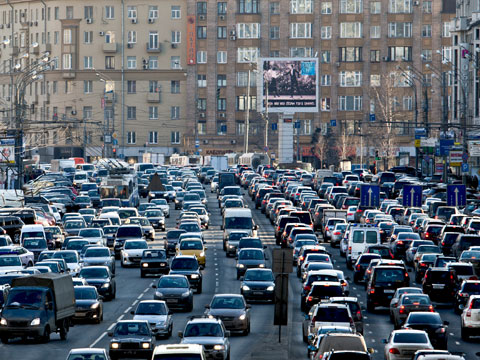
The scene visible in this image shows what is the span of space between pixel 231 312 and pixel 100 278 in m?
9.67

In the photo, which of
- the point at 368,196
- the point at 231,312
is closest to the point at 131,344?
the point at 231,312

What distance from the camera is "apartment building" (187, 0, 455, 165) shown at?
158375mm

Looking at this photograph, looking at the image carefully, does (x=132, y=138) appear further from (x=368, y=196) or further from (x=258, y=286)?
(x=258, y=286)

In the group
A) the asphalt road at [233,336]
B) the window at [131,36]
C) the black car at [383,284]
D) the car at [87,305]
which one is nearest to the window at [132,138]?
the window at [131,36]

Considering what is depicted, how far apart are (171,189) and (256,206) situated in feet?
30.3

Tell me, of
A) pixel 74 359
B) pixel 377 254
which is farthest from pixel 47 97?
pixel 74 359

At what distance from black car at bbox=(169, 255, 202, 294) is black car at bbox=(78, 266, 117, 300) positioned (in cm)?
325

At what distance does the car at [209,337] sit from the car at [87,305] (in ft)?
26.2

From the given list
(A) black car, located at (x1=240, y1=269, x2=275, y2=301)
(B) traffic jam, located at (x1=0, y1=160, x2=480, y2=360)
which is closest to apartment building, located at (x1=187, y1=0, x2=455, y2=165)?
(B) traffic jam, located at (x1=0, y1=160, x2=480, y2=360)

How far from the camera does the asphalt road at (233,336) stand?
33.8 metres

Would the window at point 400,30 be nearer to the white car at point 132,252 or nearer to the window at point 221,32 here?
the window at point 221,32

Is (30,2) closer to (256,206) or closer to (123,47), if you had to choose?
(123,47)

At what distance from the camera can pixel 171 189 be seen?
3868 inches

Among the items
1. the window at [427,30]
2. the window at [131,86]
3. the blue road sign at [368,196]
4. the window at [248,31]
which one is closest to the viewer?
the blue road sign at [368,196]
